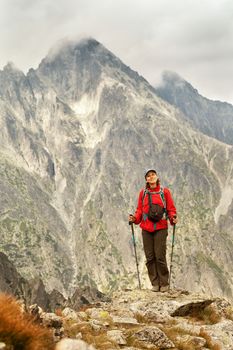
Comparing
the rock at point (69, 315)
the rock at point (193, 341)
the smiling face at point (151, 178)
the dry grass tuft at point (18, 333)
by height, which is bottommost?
the rock at point (193, 341)

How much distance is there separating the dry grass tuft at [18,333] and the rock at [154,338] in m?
3.19

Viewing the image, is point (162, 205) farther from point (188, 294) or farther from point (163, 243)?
point (188, 294)

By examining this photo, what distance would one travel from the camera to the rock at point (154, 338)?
1040 cm

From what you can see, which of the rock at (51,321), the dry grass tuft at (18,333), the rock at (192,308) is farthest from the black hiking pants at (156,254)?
the dry grass tuft at (18,333)

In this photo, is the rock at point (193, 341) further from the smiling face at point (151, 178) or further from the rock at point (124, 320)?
the smiling face at point (151, 178)

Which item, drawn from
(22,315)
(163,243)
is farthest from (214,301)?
(22,315)

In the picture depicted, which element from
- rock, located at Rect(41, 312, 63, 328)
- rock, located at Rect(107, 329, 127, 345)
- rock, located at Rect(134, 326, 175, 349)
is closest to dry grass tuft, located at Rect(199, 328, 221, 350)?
rock, located at Rect(134, 326, 175, 349)

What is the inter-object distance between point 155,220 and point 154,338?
6.66 metres

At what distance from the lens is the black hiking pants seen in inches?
678

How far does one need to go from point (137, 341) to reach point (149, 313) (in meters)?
3.55

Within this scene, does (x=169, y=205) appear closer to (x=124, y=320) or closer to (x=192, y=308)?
(x=192, y=308)

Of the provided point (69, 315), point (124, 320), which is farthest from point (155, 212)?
point (69, 315)

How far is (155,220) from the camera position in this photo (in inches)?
665

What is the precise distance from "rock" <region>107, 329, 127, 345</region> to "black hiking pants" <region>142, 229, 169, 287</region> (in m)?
6.41
